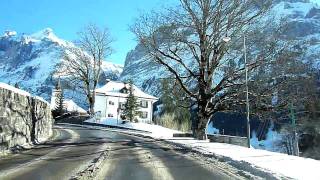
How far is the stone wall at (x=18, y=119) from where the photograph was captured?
20078mm

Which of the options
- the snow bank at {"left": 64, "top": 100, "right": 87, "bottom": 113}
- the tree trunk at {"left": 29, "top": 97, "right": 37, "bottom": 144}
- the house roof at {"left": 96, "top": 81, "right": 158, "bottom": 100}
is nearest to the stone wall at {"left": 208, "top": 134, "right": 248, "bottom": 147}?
the tree trunk at {"left": 29, "top": 97, "right": 37, "bottom": 144}

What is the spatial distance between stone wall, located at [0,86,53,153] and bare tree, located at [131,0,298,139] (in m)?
11.1

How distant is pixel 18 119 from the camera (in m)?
23.1

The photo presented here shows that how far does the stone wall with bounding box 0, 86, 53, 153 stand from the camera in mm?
20078

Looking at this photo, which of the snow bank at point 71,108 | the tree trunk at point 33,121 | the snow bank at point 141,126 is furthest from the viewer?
the snow bank at point 71,108

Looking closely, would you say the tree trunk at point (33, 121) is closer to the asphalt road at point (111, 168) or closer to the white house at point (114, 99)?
the asphalt road at point (111, 168)

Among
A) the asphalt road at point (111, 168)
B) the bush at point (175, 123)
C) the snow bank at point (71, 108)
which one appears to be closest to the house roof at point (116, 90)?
the snow bank at point (71, 108)

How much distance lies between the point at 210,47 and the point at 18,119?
1723cm

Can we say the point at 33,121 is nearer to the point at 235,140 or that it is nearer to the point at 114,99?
the point at 235,140

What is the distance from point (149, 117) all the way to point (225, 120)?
63.1 ft

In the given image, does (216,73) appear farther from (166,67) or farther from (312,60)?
(312,60)

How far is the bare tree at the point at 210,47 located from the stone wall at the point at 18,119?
435 inches

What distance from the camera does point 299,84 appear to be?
3400 centimetres

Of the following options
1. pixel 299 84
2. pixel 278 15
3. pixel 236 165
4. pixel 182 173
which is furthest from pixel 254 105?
pixel 182 173
